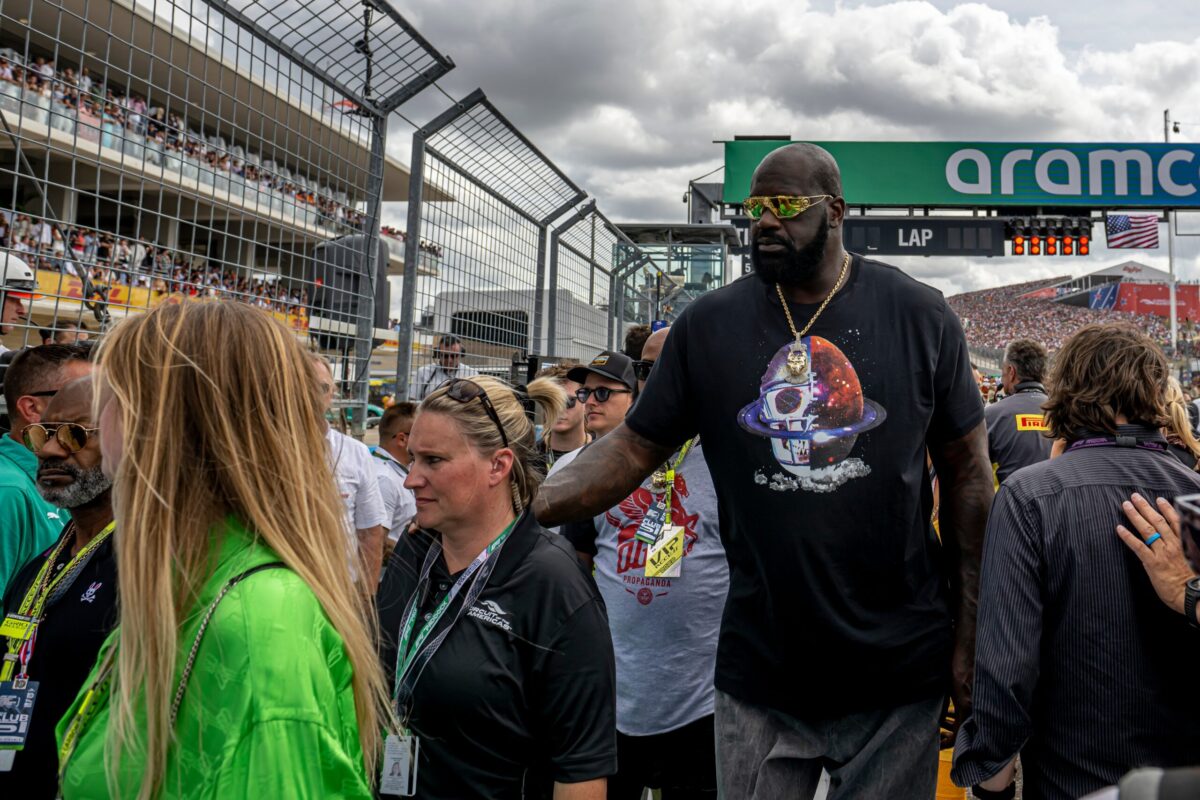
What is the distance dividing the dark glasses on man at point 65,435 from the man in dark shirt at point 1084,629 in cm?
265

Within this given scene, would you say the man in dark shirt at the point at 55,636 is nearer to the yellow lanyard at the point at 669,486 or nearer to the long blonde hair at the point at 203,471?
the long blonde hair at the point at 203,471

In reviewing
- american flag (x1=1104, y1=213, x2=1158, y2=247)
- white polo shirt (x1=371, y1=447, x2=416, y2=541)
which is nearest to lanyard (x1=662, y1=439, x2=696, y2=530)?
white polo shirt (x1=371, y1=447, x2=416, y2=541)

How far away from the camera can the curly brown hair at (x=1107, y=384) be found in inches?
92.5

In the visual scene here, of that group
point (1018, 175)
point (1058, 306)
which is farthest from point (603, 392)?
point (1058, 306)

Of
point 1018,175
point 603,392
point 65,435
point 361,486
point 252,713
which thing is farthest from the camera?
point 1018,175

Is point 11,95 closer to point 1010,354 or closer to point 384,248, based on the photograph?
point 384,248

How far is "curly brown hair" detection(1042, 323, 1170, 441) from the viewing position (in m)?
2.35

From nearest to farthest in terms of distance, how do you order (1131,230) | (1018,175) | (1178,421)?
(1178,421) → (1018,175) → (1131,230)

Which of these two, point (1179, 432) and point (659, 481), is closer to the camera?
point (1179, 432)

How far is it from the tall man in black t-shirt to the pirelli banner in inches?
780

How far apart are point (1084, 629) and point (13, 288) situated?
3362mm

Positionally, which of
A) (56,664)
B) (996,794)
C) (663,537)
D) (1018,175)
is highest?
(1018,175)

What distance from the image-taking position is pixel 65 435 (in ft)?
8.79

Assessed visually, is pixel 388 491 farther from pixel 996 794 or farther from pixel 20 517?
pixel 996 794
